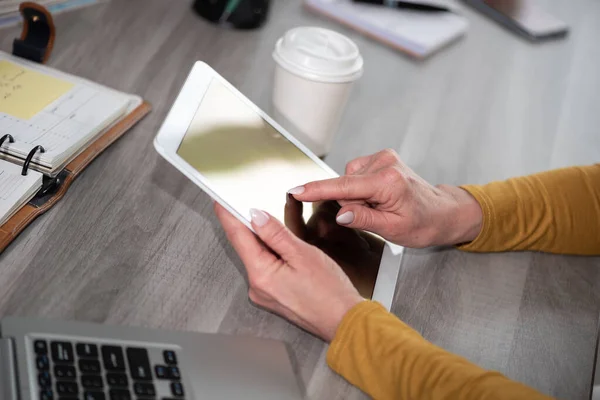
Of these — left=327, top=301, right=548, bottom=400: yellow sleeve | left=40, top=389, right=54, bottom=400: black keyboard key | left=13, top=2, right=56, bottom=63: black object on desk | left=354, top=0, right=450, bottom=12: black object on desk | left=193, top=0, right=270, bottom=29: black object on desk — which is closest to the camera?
left=40, top=389, right=54, bottom=400: black keyboard key

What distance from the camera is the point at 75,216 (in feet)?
2.90

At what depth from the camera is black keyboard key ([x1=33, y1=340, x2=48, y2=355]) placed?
652mm

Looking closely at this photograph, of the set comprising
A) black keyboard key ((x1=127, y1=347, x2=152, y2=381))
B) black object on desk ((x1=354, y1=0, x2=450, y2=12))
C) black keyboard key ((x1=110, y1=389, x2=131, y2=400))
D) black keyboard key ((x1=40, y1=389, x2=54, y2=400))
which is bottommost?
black object on desk ((x1=354, y1=0, x2=450, y2=12))

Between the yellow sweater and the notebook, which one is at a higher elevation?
the yellow sweater

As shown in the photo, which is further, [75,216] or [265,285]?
[75,216]

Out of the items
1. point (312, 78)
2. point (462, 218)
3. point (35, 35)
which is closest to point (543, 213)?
point (462, 218)

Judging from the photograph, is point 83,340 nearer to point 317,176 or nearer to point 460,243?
point 317,176

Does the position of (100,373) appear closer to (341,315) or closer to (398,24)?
(341,315)

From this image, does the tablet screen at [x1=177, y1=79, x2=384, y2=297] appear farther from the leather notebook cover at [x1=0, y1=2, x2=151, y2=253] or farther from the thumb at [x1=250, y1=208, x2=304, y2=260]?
the leather notebook cover at [x1=0, y1=2, x2=151, y2=253]

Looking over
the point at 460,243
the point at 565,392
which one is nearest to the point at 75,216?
the point at 460,243

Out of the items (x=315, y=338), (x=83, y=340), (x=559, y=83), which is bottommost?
(x=559, y=83)

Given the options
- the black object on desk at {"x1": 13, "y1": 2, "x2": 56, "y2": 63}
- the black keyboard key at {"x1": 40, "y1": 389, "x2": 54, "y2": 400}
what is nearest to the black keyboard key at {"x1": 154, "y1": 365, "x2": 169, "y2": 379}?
the black keyboard key at {"x1": 40, "y1": 389, "x2": 54, "y2": 400}

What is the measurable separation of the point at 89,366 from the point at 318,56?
0.51 meters

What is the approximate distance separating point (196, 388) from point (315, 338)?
17cm
